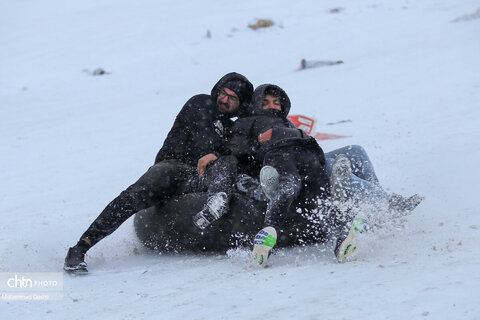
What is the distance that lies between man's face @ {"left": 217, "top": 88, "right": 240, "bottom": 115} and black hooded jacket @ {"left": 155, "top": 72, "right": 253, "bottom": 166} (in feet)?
0.10

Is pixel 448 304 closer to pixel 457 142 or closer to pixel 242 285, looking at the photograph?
pixel 242 285

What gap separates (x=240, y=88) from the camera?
580cm

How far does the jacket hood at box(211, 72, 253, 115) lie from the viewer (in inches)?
229

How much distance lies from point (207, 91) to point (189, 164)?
888 centimetres

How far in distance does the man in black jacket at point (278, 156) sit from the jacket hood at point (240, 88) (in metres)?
0.26

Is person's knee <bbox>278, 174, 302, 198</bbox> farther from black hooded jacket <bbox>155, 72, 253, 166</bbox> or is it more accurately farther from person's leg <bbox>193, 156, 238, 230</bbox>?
black hooded jacket <bbox>155, 72, 253, 166</bbox>

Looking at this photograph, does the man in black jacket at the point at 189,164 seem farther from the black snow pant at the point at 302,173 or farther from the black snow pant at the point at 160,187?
the black snow pant at the point at 302,173

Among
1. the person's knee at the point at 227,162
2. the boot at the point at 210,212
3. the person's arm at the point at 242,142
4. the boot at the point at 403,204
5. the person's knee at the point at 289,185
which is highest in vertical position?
the person's arm at the point at 242,142

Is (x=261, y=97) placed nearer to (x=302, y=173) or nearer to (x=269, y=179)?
(x=302, y=173)

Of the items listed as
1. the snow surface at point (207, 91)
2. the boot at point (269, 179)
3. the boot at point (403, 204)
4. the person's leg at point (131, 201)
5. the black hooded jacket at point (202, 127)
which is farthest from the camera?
the black hooded jacket at point (202, 127)

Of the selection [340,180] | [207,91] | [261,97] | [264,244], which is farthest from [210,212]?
[207,91]

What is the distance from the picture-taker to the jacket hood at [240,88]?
19.0 feet

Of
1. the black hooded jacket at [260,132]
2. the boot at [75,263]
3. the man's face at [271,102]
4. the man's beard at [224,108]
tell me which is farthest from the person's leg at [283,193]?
the boot at [75,263]

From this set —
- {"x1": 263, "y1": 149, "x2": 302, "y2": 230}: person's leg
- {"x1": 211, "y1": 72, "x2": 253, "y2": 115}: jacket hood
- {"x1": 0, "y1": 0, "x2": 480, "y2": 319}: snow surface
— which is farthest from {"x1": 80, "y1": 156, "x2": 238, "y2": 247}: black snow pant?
{"x1": 211, "y1": 72, "x2": 253, "y2": 115}: jacket hood
